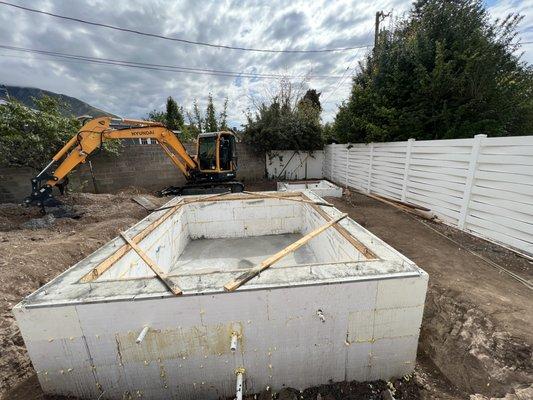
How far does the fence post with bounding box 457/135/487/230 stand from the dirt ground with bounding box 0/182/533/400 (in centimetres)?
27

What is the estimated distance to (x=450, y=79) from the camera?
5.42m

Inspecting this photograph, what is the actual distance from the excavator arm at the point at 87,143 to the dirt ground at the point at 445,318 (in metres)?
1.41

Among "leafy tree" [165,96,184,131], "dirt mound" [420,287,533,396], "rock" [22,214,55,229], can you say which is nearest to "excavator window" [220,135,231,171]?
"rock" [22,214,55,229]

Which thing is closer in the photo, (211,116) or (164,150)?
(164,150)

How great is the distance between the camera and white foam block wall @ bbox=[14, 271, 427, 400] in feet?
5.70

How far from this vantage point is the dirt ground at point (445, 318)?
6.16ft

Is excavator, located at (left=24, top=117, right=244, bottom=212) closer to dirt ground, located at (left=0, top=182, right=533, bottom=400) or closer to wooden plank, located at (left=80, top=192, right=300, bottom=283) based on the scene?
dirt ground, located at (left=0, top=182, right=533, bottom=400)

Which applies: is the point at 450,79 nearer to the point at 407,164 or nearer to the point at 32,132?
the point at 407,164

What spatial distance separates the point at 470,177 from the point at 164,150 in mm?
7566

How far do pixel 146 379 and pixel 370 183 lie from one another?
23.7 feet

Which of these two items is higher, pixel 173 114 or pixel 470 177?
pixel 173 114

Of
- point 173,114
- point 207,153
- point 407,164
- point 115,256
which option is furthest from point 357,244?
point 173,114

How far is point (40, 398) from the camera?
1841 mm

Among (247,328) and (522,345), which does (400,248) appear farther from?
(247,328)
